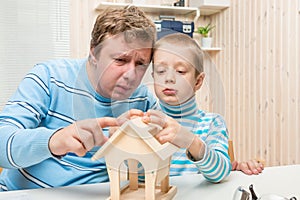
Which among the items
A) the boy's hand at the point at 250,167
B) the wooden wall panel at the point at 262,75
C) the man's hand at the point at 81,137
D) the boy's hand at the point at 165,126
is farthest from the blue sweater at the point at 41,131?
the wooden wall panel at the point at 262,75

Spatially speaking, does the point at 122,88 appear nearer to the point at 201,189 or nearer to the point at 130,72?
the point at 130,72

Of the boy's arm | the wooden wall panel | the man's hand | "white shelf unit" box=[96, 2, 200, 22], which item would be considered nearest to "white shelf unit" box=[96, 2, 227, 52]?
"white shelf unit" box=[96, 2, 200, 22]

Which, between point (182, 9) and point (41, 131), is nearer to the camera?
point (41, 131)

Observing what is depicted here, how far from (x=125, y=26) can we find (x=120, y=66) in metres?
0.09

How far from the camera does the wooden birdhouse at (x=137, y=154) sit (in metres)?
0.66

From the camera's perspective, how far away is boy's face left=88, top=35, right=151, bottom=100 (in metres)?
0.65

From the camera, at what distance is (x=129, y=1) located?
288 centimetres

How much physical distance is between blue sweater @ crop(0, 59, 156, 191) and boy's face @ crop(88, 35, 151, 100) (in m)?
0.05

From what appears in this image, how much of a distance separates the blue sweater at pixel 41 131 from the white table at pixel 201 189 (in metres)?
0.07

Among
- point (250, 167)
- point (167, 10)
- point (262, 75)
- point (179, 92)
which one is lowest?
point (250, 167)

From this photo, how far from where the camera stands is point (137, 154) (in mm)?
680

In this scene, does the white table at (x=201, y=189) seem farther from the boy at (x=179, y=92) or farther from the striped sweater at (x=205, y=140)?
the boy at (x=179, y=92)

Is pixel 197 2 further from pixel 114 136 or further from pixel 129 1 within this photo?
pixel 114 136

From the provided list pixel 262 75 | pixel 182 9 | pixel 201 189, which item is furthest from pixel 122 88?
pixel 182 9
